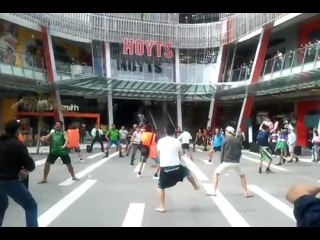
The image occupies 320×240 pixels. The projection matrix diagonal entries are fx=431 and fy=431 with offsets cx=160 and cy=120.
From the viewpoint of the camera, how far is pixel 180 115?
4000 centimetres

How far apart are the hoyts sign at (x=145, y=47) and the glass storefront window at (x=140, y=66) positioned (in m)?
0.21

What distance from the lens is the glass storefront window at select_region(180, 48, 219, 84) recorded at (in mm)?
39531

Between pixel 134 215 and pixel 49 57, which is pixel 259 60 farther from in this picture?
pixel 134 215

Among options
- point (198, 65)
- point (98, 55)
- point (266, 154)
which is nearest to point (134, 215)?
point (266, 154)

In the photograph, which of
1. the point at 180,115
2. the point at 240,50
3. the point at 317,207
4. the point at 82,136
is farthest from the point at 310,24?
the point at 317,207

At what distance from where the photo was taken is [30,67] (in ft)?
100

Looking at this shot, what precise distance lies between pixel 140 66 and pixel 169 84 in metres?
4.66

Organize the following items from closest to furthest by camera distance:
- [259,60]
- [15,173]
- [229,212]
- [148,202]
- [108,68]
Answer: [15,173] < [229,212] < [148,202] < [259,60] < [108,68]

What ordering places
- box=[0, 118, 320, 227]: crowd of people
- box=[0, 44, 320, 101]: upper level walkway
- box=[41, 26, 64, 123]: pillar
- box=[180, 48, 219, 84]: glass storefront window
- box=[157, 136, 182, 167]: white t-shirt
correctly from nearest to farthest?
1. box=[0, 118, 320, 227]: crowd of people
2. box=[157, 136, 182, 167]: white t-shirt
3. box=[0, 44, 320, 101]: upper level walkway
4. box=[41, 26, 64, 123]: pillar
5. box=[180, 48, 219, 84]: glass storefront window

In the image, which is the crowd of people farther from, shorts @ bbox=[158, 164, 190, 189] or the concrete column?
the concrete column

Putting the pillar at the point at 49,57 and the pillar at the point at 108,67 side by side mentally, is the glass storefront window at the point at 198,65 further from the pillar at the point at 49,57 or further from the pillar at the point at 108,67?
the pillar at the point at 49,57

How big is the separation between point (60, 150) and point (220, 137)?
30.7 ft

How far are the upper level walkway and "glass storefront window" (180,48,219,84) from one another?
5.45ft

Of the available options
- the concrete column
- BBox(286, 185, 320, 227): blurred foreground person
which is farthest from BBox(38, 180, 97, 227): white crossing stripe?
the concrete column
